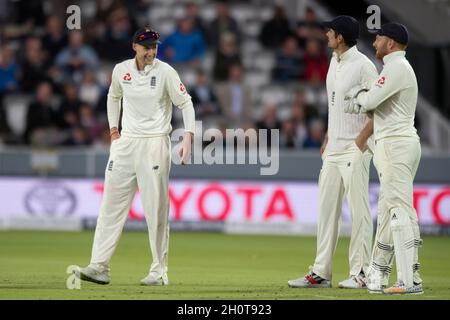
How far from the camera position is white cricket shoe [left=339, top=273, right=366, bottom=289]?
10508mm

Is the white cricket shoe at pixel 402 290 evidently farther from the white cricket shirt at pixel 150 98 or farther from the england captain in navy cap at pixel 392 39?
the white cricket shirt at pixel 150 98

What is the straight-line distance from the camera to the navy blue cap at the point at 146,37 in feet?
35.3

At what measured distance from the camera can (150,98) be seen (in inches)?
429

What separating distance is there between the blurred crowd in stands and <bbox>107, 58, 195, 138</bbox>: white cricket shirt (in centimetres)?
854

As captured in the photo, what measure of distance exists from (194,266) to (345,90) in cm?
363

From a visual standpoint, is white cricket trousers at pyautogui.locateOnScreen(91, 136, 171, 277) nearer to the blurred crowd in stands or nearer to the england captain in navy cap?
the england captain in navy cap

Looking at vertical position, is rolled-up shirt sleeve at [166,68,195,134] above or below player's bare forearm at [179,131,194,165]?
above

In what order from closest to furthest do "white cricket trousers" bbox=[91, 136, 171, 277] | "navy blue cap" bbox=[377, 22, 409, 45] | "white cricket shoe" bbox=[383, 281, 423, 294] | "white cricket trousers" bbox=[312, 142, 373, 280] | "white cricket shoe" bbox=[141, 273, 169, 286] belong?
"white cricket shoe" bbox=[383, 281, 423, 294]
"navy blue cap" bbox=[377, 22, 409, 45]
"white cricket trousers" bbox=[312, 142, 373, 280]
"white cricket shoe" bbox=[141, 273, 169, 286]
"white cricket trousers" bbox=[91, 136, 171, 277]

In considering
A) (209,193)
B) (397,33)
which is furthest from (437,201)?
(397,33)

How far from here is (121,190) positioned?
10.9m

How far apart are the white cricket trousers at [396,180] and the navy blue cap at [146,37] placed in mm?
2384

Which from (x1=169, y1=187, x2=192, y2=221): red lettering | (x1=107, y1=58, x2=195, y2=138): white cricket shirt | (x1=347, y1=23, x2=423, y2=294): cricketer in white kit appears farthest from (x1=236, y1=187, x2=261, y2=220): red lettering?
(x1=347, y1=23, x2=423, y2=294): cricketer in white kit

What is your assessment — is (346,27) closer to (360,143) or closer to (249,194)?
(360,143)
